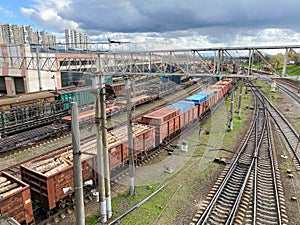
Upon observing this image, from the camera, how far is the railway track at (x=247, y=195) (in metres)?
9.82

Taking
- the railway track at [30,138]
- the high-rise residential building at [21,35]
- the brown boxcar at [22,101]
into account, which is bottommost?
the railway track at [30,138]

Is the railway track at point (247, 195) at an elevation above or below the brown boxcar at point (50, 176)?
below

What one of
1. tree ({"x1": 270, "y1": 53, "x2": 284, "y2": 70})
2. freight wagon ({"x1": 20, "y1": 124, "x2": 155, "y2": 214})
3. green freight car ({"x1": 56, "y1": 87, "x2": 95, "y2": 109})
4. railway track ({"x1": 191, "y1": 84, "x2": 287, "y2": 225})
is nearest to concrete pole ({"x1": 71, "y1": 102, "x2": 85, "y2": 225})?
freight wagon ({"x1": 20, "y1": 124, "x2": 155, "y2": 214})

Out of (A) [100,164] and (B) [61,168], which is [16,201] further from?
(A) [100,164]

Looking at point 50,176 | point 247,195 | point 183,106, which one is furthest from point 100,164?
point 183,106

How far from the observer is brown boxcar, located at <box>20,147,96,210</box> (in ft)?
30.7

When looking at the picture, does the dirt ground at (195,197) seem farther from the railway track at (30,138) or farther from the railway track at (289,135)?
the railway track at (30,138)

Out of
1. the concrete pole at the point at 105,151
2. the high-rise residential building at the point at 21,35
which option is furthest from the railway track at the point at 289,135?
the high-rise residential building at the point at 21,35

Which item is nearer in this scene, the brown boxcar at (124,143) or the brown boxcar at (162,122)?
the brown boxcar at (124,143)

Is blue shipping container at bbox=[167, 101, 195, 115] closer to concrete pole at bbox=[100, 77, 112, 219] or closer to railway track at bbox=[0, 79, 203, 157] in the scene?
railway track at bbox=[0, 79, 203, 157]

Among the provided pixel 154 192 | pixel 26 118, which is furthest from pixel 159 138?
pixel 26 118

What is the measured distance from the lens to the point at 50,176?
9.23 meters

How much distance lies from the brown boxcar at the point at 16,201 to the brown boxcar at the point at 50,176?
2.31 ft

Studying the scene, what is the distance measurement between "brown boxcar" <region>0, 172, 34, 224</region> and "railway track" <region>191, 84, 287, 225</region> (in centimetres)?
665
